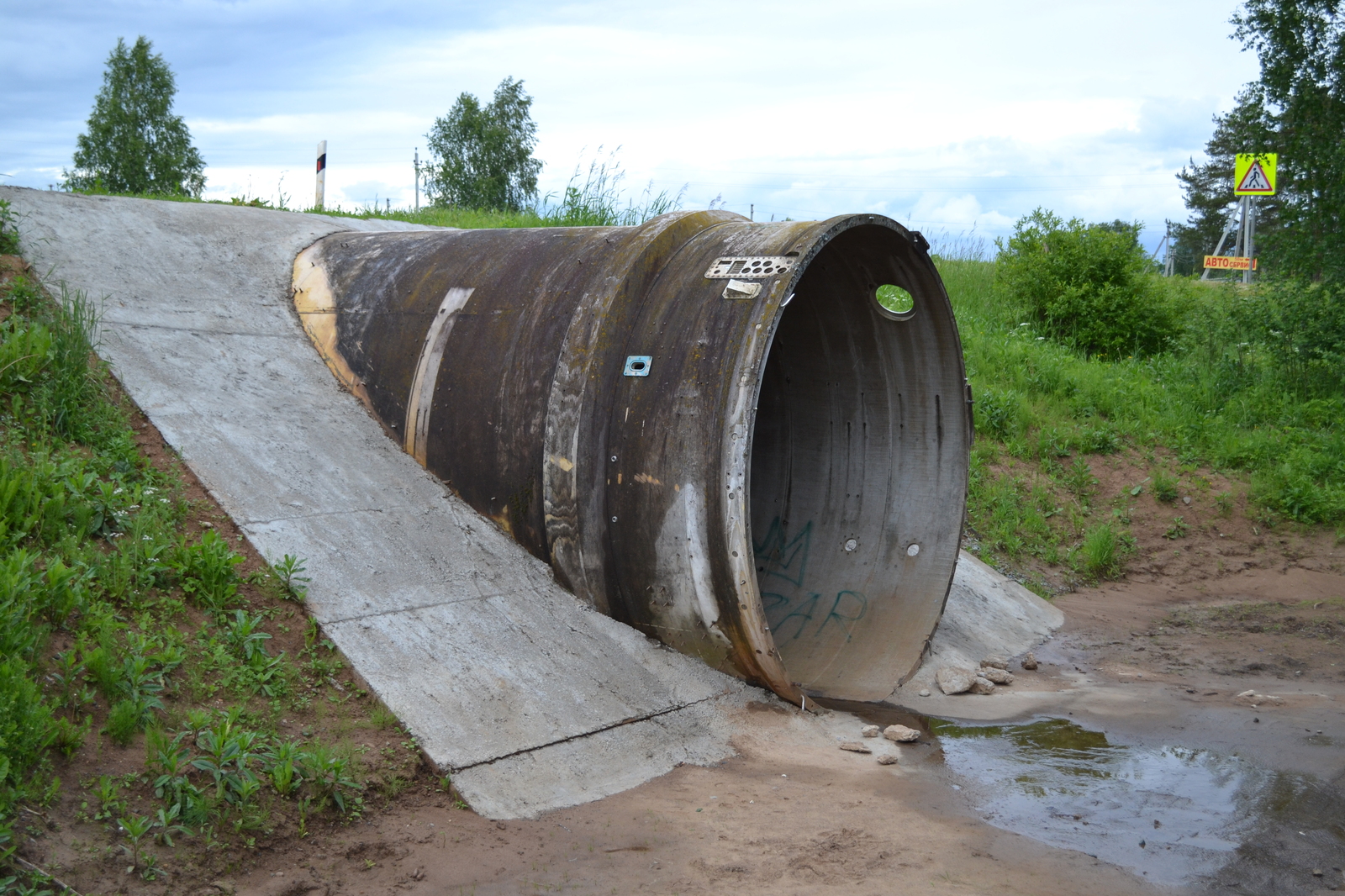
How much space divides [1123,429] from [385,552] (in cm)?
901

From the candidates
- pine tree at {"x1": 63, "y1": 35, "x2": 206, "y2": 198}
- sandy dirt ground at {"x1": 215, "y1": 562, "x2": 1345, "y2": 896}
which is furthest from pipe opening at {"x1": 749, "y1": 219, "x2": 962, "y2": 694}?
pine tree at {"x1": 63, "y1": 35, "x2": 206, "y2": 198}

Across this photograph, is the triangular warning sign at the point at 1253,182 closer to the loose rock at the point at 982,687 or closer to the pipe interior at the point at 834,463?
the pipe interior at the point at 834,463

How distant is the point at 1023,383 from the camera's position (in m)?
12.2

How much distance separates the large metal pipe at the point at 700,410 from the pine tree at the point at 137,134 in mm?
20954

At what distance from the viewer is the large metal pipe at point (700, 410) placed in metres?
5.41

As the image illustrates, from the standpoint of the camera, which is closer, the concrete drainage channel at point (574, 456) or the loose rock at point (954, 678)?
the concrete drainage channel at point (574, 456)

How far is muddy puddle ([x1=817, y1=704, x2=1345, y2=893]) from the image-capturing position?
4.00m

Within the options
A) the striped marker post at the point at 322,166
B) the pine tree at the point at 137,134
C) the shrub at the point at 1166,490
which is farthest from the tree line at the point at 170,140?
the shrub at the point at 1166,490

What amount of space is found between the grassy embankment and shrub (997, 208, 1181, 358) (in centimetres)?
1200

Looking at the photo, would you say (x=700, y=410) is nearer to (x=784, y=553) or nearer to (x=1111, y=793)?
(x=784, y=553)

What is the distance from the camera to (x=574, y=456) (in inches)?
226

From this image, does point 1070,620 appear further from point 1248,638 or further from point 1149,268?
point 1149,268

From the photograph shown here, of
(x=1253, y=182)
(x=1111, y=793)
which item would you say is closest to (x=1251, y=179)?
(x=1253, y=182)

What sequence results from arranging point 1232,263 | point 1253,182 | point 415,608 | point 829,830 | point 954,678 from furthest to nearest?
point 1232,263 < point 1253,182 < point 954,678 < point 415,608 < point 829,830
